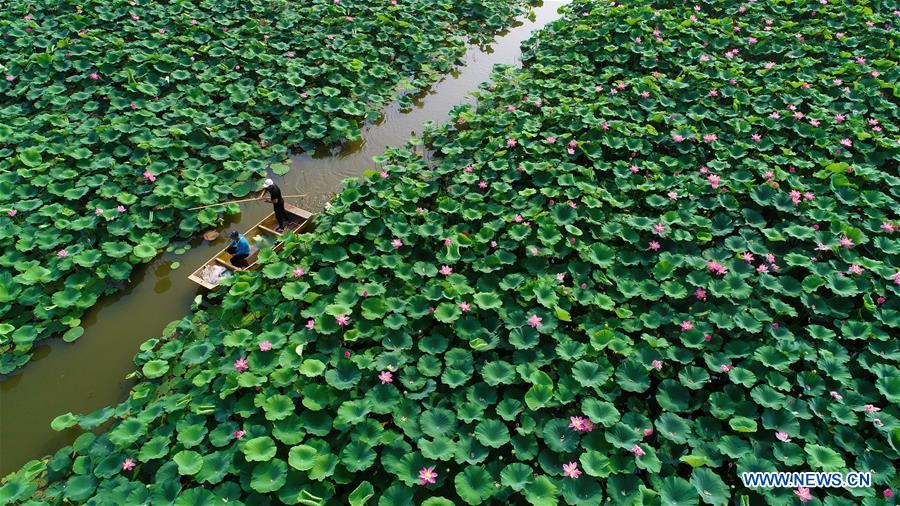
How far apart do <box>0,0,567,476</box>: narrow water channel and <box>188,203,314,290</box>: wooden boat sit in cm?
34

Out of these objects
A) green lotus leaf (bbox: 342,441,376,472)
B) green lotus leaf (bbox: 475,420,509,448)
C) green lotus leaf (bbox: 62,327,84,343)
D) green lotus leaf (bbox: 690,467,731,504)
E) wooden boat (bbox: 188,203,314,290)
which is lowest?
green lotus leaf (bbox: 690,467,731,504)

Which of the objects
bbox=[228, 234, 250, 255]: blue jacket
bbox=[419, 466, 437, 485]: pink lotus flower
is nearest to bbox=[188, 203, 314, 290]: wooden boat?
bbox=[228, 234, 250, 255]: blue jacket

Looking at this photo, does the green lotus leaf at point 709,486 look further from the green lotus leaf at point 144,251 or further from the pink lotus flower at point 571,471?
the green lotus leaf at point 144,251

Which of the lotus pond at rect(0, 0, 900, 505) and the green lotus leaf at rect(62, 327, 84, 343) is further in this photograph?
the green lotus leaf at rect(62, 327, 84, 343)

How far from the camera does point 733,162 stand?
24.8ft

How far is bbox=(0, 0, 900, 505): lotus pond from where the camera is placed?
4.38 meters

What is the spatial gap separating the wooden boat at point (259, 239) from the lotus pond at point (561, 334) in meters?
0.44

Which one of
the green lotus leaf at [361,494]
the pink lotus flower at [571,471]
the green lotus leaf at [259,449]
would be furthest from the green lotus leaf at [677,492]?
the green lotus leaf at [259,449]

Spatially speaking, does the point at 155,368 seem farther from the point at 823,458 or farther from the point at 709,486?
the point at 823,458

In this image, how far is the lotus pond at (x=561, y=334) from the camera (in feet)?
14.4

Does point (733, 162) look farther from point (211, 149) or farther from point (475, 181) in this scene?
point (211, 149)

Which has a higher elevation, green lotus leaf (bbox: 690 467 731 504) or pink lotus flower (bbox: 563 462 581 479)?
pink lotus flower (bbox: 563 462 581 479)

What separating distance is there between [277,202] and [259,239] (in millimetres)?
557

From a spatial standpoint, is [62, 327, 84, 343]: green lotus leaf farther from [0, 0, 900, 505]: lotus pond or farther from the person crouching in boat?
the person crouching in boat
